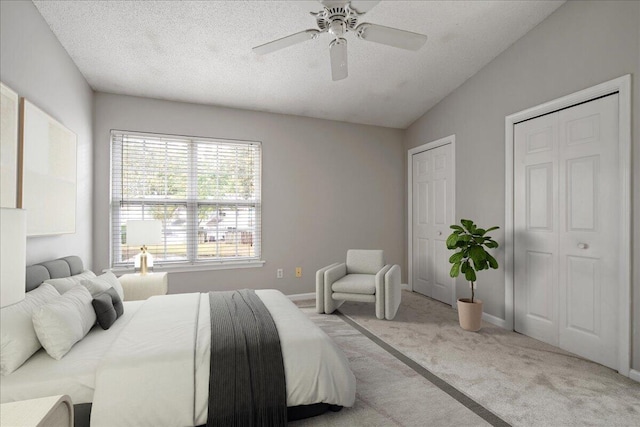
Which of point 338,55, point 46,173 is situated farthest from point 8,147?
point 338,55

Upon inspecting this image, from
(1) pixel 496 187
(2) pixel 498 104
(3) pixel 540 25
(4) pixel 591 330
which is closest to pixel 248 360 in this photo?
(4) pixel 591 330

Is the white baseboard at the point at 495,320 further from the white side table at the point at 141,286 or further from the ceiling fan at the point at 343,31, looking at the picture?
the white side table at the point at 141,286

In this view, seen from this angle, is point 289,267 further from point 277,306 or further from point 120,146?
point 120,146

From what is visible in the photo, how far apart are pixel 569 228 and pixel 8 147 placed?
433cm

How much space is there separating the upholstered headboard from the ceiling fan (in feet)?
6.97

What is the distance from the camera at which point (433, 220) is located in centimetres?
472

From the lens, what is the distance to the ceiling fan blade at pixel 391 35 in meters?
2.13

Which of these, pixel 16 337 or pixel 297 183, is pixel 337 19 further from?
pixel 297 183

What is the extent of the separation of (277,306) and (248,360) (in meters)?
0.74

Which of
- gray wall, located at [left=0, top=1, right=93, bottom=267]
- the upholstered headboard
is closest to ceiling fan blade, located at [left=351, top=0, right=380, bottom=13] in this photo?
gray wall, located at [left=0, top=1, right=93, bottom=267]

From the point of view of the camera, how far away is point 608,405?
211 cm

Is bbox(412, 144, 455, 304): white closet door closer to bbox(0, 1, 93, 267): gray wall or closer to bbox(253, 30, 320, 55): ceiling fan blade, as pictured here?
bbox(253, 30, 320, 55): ceiling fan blade

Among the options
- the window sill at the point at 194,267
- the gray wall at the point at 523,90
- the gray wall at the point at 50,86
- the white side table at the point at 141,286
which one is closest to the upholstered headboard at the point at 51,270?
the gray wall at the point at 50,86

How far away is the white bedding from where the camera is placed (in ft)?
5.25
